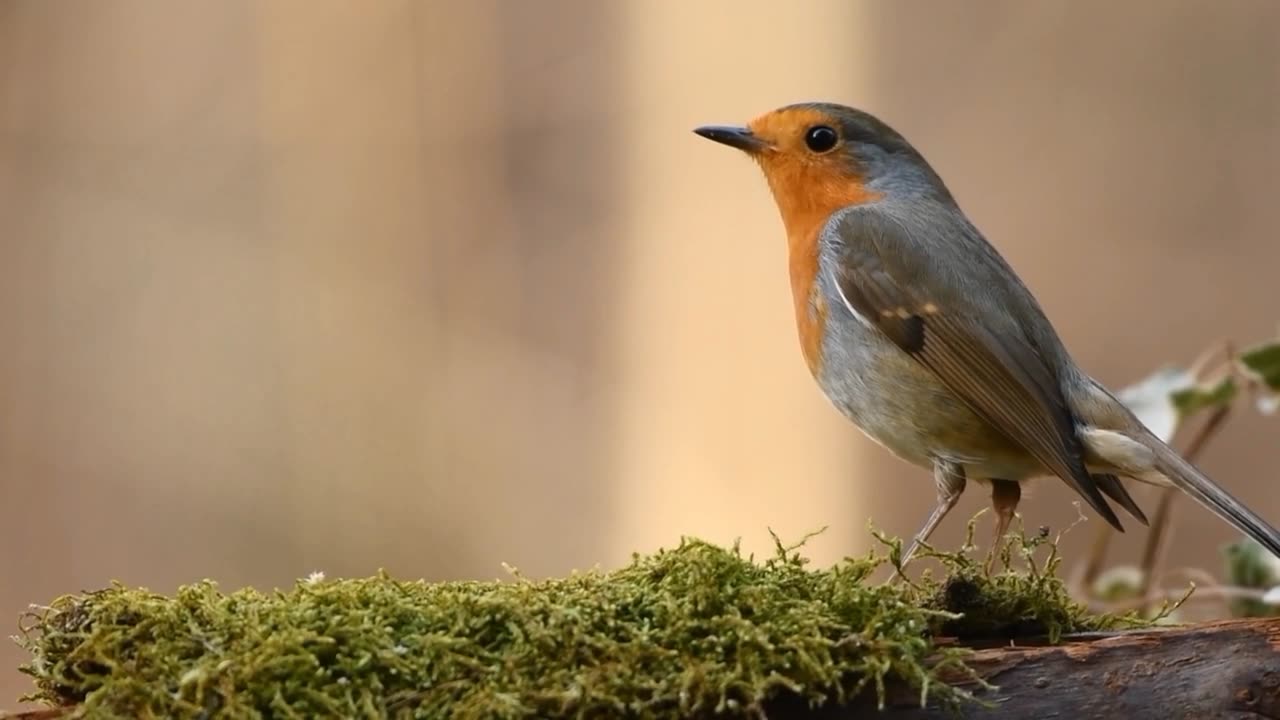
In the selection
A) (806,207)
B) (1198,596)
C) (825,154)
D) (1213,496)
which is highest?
(825,154)

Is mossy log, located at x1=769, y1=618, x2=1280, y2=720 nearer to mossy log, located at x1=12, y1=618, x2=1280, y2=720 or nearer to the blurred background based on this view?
mossy log, located at x1=12, y1=618, x2=1280, y2=720

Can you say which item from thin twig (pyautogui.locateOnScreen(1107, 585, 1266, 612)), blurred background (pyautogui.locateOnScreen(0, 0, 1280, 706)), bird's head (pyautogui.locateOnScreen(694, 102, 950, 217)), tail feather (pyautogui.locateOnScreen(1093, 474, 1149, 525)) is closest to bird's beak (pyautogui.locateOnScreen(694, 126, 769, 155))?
bird's head (pyautogui.locateOnScreen(694, 102, 950, 217))

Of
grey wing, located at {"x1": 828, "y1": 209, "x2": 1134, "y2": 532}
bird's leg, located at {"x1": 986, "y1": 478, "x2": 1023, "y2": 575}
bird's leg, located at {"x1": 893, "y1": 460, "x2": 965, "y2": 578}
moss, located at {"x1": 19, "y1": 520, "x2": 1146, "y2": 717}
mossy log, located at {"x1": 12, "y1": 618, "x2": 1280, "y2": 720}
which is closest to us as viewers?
moss, located at {"x1": 19, "y1": 520, "x2": 1146, "y2": 717}

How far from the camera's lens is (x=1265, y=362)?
3174mm

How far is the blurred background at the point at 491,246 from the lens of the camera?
5.65 m

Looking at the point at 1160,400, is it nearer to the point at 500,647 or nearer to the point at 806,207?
the point at 806,207

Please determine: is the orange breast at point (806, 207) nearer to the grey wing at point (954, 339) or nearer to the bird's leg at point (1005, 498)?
the grey wing at point (954, 339)

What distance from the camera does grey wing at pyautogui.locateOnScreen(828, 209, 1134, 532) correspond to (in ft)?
8.67

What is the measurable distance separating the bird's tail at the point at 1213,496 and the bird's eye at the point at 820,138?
102 cm

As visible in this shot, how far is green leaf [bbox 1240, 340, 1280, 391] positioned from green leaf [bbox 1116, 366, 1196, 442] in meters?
0.12

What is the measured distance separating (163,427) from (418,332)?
3.69ft

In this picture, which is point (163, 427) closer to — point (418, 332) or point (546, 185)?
point (418, 332)

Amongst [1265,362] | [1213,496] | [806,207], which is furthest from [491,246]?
[1213,496]

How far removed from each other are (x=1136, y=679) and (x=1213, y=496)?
665 mm
